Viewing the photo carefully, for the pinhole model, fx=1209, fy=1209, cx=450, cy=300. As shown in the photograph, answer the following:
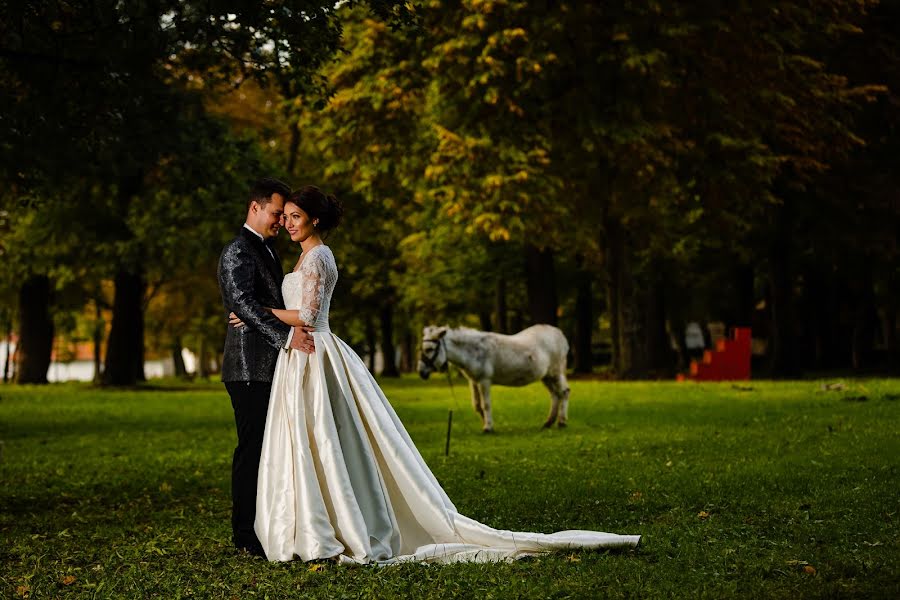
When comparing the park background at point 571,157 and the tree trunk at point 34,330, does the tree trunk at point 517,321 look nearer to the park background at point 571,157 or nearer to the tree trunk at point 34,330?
the park background at point 571,157

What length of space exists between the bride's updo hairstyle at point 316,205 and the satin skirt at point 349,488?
78cm

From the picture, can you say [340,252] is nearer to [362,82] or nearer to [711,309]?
[362,82]

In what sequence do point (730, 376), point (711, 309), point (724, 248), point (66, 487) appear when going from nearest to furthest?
point (66, 487)
point (730, 376)
point (724, 248)
point (711, 309)

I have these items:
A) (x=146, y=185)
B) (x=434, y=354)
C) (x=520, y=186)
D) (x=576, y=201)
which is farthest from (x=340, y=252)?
(x=434, y=354)

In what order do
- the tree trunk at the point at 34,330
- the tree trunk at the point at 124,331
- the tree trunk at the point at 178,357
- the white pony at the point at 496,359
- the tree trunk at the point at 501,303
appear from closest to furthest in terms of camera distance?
the white pony at the point at 496,359 → the tree trunk at the point at 124,331 → the tree trunk at the point at 34,330 → the tree trunk at the point at 501,303 → the tree trunk at the point at 178,357

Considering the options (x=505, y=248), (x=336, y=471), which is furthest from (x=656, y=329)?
(x=336, y=471)

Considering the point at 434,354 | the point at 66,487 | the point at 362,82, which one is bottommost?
the point at 66,487

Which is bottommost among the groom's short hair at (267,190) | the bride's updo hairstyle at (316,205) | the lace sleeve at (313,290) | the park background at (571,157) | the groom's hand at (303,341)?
the groom's hand at (303,341)

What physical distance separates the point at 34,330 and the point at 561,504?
37.3 metres

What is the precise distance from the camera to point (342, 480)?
26.2ft

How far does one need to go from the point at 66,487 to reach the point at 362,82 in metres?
18.5

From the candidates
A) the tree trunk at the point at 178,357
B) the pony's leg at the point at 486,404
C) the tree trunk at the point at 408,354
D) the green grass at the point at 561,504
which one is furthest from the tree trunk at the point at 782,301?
the tree trunk at the point at 178,357

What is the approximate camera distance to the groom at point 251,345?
8.36 metres

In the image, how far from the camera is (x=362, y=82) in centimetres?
3016
